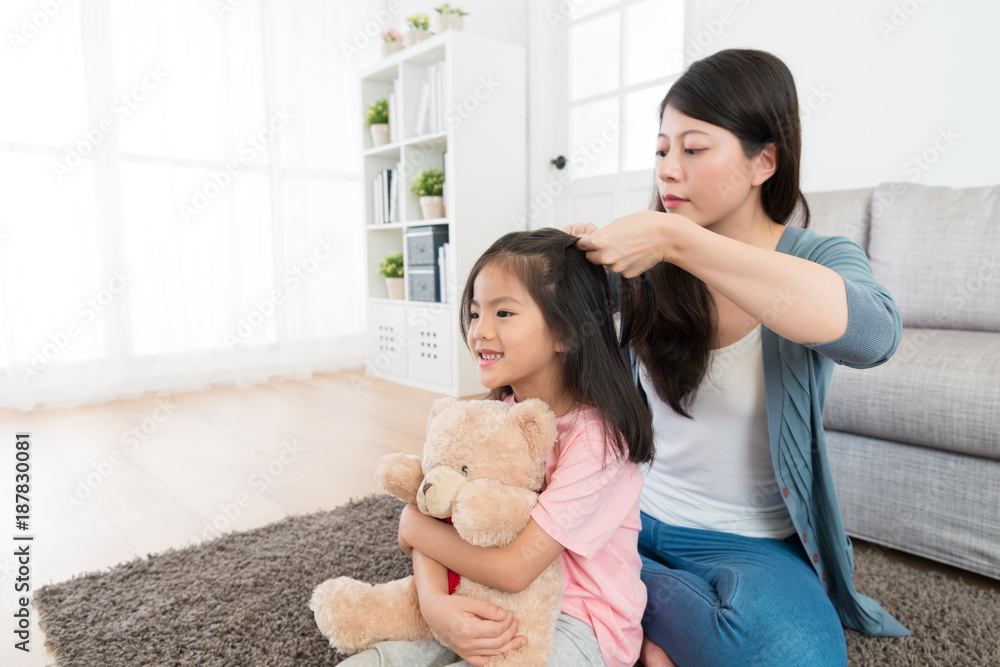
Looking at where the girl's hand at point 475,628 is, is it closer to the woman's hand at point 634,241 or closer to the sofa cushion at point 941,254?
the woman's hand at point 634,241

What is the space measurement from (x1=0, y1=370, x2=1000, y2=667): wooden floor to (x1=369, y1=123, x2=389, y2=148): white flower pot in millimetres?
1436

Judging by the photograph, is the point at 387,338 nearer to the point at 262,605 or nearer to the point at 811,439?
the point at 262,605

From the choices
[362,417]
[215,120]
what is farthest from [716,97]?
[215,120]

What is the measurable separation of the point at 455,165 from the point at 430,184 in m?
0.23

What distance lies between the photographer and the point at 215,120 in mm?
3268

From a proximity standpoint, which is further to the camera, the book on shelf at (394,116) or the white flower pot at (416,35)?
the book on shelf at (394,116)

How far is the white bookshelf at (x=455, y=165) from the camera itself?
2.97m

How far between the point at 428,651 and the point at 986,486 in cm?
116

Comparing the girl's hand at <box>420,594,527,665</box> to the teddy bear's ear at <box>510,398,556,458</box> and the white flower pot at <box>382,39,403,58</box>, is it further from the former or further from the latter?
the white flower pot at <box>382,39,403,58</box>

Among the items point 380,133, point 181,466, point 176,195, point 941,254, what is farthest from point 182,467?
point 941,254

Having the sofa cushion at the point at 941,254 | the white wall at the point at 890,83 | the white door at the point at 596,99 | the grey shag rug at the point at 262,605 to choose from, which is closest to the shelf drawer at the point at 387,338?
the white door at the point at 596,99

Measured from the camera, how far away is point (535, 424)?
Answer: 2.43 feet

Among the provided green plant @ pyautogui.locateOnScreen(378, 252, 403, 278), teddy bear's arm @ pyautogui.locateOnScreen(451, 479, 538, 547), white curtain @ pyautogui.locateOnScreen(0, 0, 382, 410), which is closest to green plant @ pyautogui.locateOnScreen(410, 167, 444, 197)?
green plant @ pyautogui.locateOnScreen(378, 252, 403, 278)

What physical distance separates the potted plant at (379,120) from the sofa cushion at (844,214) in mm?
2338
